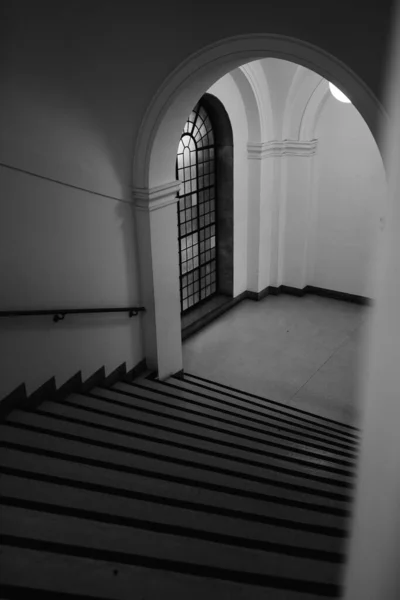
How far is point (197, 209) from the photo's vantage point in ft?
36.3

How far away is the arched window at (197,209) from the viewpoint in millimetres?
10414

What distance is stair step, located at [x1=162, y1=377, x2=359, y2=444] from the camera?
7.13 m

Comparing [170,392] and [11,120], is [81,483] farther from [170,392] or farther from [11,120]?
[11,120]

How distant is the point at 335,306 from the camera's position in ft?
40.3

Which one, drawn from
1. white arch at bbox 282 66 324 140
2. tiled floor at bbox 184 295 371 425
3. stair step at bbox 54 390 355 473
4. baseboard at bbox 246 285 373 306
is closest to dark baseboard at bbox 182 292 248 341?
tiled floor at bbox 184 295 371 425

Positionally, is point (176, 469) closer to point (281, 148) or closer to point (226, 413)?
point (226, 413)

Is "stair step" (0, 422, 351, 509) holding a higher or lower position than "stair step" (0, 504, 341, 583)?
lower

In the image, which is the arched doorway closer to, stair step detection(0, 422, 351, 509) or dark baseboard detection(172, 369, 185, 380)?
dark baseboard detection(172, 369, 185, 380)

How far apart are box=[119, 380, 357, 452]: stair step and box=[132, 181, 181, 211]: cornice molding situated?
246 centimetres

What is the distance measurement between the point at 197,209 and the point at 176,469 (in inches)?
276

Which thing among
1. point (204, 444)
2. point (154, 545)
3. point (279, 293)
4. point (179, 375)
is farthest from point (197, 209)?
point (154, 545)

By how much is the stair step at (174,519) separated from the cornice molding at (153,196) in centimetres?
388

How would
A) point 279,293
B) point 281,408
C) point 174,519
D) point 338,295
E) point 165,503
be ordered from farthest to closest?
1. point 279,293
2. point 338,295
3. point 281,408
4. point 165,503
5. point 174,519

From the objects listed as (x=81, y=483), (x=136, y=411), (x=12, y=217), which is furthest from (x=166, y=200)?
(x=81, y=483)
